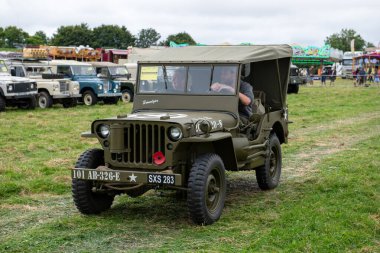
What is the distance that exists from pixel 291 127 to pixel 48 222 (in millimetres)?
10634

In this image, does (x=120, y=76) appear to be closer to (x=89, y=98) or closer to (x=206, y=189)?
(x=89, y=98)

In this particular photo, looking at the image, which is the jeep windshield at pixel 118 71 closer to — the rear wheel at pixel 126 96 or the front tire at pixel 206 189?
the rear wheel at pixel 126 96

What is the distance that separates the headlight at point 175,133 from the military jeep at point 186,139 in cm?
1

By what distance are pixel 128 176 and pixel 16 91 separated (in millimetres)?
14746

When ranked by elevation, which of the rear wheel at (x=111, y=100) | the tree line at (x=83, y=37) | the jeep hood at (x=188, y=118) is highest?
the tree line at (x=83, y=37)

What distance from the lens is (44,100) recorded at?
850 inches

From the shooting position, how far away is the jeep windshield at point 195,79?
7.14 m

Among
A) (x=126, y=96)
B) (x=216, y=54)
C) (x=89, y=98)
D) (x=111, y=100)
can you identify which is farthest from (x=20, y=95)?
(x=216, y=54)

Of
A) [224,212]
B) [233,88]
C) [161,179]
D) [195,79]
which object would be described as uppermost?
[195,79]

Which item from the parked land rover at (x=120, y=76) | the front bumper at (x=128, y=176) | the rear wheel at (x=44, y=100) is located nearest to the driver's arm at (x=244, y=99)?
the front bumper at (x=128, y=176)

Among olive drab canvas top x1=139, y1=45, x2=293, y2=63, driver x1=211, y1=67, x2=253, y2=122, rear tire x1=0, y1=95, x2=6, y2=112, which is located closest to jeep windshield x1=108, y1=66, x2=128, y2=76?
rear tire x1=0, y1=95, x2=6, y2=112

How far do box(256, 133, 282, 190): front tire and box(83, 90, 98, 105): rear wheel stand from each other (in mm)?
15405

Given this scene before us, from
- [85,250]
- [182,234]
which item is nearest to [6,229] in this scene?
[85,250]

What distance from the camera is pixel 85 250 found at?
5273 millimetres
